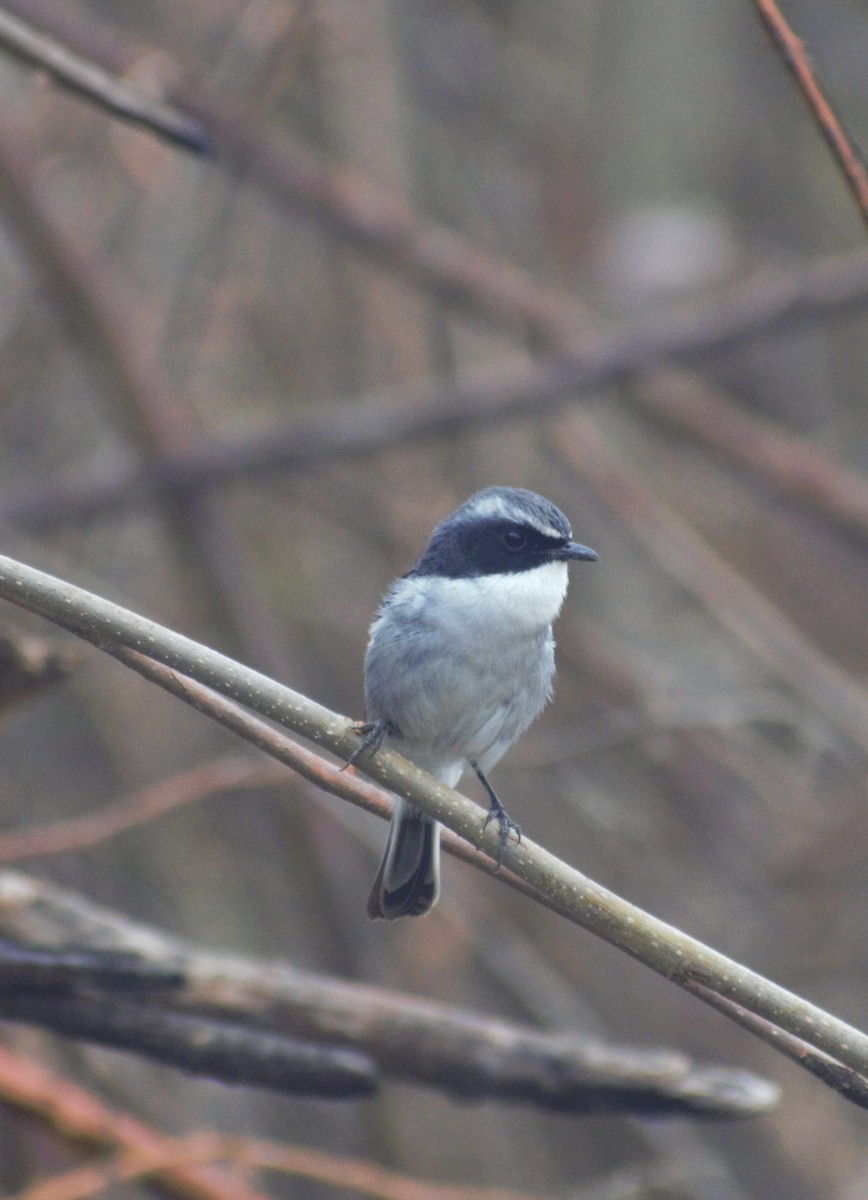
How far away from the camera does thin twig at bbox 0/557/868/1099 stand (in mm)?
2064

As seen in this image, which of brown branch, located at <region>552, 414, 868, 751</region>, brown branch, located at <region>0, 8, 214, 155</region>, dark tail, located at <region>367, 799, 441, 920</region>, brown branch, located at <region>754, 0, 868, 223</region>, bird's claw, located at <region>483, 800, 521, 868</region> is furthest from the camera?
brown branch, located at <region>552, 414, 868, 751</region>

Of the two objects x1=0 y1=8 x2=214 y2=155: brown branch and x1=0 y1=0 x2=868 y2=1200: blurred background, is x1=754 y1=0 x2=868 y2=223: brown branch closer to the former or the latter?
x1=0 y1=8 x2=214 y2=155: brown branch

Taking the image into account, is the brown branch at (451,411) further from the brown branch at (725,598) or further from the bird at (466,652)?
the bird at (466,652)

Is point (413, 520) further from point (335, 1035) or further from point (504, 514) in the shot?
point (335, 1035)

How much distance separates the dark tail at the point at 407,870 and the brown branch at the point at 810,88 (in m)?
1.84

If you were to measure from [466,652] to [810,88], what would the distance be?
163 cm

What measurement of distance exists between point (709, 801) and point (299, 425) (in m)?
2.58

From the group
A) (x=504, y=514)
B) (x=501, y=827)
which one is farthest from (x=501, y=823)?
(x=504, y=514)

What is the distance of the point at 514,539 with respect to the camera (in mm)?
3705

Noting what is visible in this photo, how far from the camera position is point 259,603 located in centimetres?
571

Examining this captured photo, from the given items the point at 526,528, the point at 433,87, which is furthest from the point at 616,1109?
the point at 433,87

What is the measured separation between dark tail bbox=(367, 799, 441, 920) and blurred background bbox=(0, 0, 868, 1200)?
0.81 meters

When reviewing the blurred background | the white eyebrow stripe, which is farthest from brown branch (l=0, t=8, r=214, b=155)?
the blurred background

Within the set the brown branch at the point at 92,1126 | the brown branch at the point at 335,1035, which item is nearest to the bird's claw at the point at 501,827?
the brown branch at the point at 335,1035
